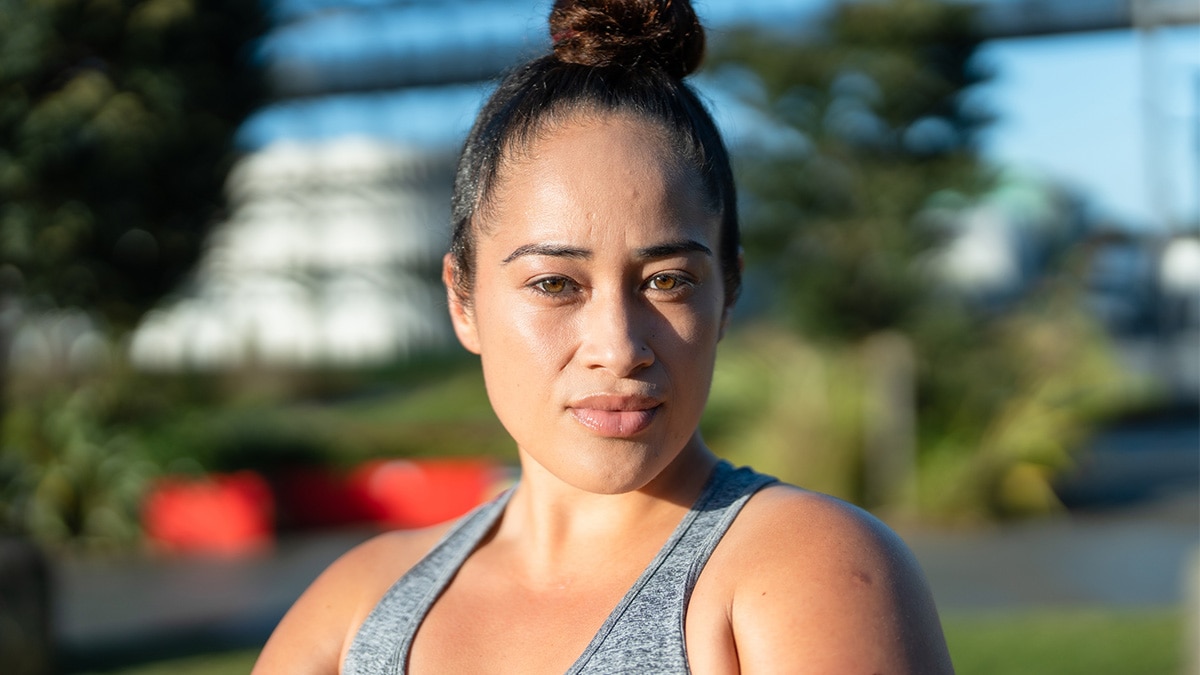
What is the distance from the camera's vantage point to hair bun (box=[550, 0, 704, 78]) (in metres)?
1.58

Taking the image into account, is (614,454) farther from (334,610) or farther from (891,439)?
(891,439)

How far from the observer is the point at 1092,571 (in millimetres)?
8602

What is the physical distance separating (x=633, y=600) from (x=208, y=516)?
1009cm

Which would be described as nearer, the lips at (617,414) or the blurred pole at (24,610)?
the lips at (617,414)

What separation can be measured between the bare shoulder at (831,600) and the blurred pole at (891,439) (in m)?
9.64

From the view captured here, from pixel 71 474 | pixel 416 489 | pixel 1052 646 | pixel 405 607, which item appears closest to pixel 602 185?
pixel 405 607

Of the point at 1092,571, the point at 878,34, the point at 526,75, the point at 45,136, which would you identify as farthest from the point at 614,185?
the point at 878,34

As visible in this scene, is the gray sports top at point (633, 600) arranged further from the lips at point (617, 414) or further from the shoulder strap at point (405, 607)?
the lips at point (617, 414)

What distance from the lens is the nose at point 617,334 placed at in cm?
142

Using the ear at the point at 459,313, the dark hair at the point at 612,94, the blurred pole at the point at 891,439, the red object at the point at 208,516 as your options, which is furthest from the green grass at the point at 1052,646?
the dark hair at the point at 612,94

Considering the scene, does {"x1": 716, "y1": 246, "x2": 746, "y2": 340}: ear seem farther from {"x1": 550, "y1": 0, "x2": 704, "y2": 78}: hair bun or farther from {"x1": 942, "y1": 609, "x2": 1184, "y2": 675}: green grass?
{"x1": 942, "y1": 609, "x2": 1184, "y2": 675}: green grass

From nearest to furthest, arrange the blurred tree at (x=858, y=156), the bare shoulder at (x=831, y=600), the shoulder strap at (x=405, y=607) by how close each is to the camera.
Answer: the bare shoulder at (x=831, y=600), the shoulder strap at (x=405, y=607), the blurred tree at (x=858, y=156)

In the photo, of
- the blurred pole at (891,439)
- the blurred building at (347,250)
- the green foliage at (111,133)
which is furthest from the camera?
the blurred building at (347,250)

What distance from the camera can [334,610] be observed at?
1656mm
